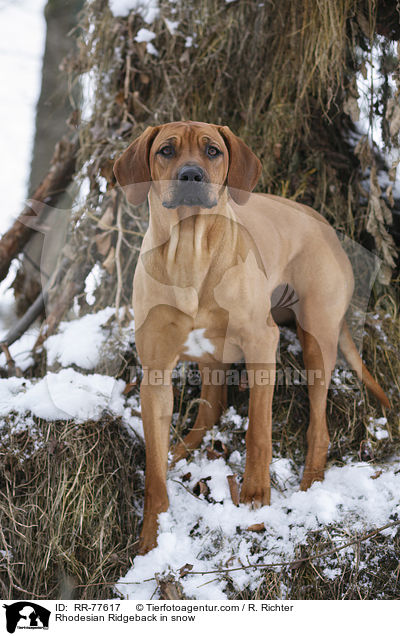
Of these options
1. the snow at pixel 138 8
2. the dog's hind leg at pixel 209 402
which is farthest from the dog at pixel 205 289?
the snow at pixel 138 8

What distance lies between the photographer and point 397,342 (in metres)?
2.77

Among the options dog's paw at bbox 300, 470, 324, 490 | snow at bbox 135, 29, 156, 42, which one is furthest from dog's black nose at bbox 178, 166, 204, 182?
snow at bbox 135, 29, 156, 42

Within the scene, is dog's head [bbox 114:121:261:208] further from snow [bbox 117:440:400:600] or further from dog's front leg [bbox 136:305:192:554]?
snow [bbox 117:440:400:600]

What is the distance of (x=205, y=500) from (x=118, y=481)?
360 mm

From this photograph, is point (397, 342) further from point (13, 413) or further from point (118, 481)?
point (13, 413)

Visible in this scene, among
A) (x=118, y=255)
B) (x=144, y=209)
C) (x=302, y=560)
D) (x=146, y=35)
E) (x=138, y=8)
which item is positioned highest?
(x=138, y=8)

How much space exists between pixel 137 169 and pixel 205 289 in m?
0.51

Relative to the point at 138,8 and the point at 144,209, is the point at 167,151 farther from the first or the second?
the point at 138,8

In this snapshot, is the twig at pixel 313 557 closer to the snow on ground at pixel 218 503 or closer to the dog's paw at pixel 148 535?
the snow on ground at pixel 218 503

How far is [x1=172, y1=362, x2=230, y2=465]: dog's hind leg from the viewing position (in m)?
2.56

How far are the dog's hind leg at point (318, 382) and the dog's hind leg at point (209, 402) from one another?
42 cm

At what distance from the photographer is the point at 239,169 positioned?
205 centimetres
